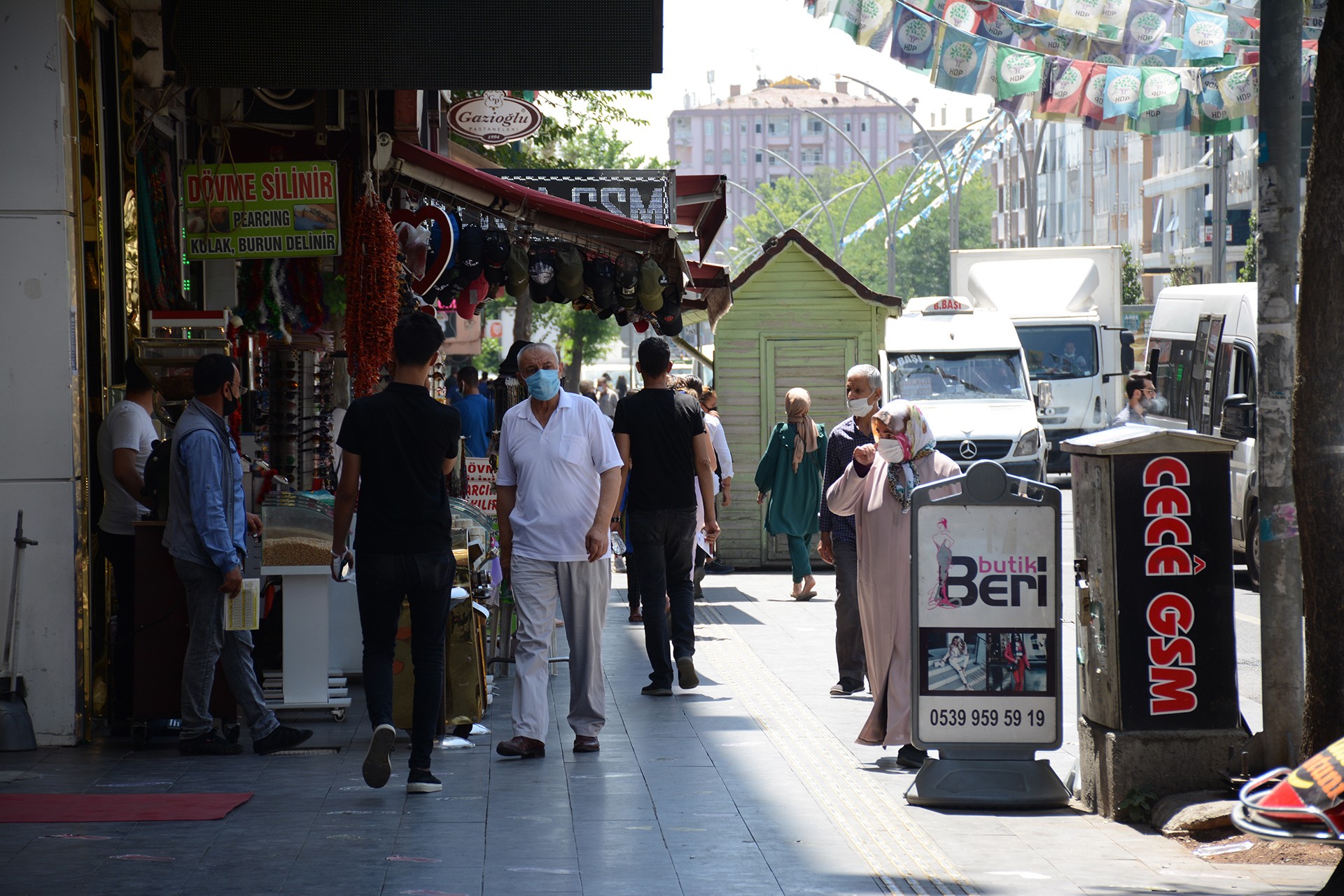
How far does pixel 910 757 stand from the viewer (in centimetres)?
733

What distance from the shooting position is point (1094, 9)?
42.8 ft

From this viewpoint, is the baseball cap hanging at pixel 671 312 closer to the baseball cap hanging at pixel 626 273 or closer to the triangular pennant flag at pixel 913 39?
the baseball cap hanging at pixel 626 273

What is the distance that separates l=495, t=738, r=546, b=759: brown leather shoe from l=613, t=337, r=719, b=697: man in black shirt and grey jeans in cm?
175

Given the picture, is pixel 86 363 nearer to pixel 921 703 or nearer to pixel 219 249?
pixel 219 249

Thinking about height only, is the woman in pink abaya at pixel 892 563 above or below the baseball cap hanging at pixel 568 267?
below

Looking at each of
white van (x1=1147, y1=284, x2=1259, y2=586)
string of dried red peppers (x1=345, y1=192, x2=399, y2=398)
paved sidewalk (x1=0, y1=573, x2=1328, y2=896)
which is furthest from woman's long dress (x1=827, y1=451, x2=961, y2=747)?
white van (x1=1147, y1=284, x2=1259, y2=586)

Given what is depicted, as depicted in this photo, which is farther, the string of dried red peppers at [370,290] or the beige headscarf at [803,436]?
the beige headscarf at [803,436]

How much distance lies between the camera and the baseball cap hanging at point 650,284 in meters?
12.4

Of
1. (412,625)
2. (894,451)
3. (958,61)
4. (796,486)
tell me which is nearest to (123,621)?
(412,625)

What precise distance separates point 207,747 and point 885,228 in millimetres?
103208

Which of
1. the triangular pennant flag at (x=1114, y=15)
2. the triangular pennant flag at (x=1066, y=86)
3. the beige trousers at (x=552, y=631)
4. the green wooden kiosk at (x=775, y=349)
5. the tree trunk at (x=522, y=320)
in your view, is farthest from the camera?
the tree trunk at (x=522, y=320)

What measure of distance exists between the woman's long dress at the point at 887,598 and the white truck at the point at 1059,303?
64.0 feet

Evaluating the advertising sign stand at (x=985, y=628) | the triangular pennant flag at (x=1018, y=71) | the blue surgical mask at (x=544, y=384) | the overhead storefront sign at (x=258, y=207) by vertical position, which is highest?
the triangular pennant flag at (x=1018, y=71)

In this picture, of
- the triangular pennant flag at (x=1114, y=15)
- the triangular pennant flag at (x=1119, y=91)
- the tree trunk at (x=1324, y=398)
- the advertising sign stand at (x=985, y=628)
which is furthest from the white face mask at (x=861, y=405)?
the triangular pennant flag at (x=1119, y=91)
